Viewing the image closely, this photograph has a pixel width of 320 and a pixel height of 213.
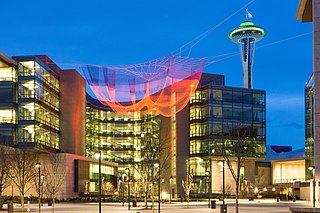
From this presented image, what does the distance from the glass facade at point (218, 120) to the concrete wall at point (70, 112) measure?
23.2m

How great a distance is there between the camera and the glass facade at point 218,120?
106 metres

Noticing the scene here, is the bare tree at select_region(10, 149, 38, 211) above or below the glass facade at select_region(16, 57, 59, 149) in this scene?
below

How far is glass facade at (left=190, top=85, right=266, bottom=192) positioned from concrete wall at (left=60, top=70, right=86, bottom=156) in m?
23.2

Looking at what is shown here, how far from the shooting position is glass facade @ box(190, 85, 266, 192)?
4154 inches

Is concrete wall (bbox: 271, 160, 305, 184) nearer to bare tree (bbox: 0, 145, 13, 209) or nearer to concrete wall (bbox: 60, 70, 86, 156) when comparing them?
concrete wall (bbox: 60, 70, 86, 156)

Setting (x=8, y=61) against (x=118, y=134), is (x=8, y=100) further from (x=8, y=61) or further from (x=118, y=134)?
(x=118, y=134)

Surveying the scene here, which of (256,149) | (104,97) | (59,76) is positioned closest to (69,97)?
(59,76)

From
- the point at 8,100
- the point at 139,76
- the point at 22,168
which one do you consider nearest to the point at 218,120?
the point at 8,100

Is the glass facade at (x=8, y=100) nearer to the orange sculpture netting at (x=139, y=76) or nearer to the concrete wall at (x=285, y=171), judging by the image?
the orange sculpture netting at (x=139, y=76)

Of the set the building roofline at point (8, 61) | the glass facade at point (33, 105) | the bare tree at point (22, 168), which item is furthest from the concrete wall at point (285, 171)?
the bare tree at point (22, 168)

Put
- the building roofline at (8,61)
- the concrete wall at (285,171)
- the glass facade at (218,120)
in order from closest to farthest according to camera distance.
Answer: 1. the building roofline at (8,61)
2. the glass facade at (218,120)
3. the concrete wall at (285,171)

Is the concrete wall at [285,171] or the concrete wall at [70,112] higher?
the concrete wall at [70,112]

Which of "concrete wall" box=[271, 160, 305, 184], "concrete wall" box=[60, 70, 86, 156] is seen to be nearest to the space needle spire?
"concrete wall" box=[271, 160, 305, 184]

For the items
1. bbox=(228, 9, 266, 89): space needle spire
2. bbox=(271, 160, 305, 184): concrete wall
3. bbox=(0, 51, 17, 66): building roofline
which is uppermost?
bbox=(228, 9, 266, 89): space needle spire
